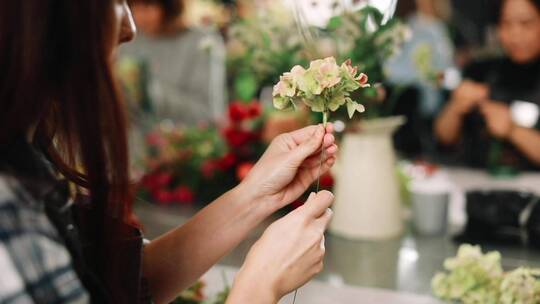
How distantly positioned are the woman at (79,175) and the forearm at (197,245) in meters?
0.05

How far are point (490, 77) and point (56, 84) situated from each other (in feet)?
7.78

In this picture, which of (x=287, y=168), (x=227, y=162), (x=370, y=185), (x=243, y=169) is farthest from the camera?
(x=227, y=162)

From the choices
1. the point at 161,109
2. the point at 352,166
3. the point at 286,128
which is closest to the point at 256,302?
the point at 352,166

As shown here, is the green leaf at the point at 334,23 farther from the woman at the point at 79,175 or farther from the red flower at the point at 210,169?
the red flower at the point at 210,169

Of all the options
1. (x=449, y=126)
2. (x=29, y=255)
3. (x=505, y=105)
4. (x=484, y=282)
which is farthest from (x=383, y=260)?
(x=449, y=126)

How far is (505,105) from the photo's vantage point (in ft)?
7.25

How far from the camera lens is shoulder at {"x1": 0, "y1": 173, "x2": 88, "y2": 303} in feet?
1.78

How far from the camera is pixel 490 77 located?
262cm

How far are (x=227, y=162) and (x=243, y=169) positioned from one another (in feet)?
0.40

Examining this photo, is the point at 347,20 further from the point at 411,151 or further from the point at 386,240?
the point at 411,151

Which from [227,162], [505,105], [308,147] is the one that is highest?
[308,147]

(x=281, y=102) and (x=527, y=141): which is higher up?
(x=281, y=102)

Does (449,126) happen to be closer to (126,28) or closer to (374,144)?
(374,144)

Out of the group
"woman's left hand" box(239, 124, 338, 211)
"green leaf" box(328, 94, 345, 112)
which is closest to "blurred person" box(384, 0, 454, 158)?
"woman's left hand" box(239, 124, 338, 211)
